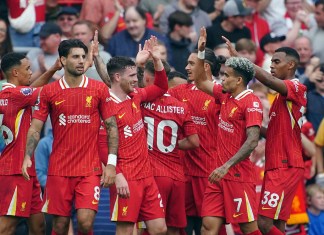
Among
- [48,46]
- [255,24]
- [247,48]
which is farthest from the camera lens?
[255,24]

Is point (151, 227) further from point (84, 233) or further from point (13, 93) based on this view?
point (13, 93)

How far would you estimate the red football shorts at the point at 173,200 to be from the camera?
17.4 m

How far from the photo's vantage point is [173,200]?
1747 cm

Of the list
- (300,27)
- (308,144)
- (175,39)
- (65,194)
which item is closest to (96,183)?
(65,194)

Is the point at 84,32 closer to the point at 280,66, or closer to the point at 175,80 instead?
the point at 175,80

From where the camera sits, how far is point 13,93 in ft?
55.9

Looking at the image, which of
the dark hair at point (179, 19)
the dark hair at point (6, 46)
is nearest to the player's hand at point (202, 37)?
the dark hair at point (6, 46)

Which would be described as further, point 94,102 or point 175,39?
point 175,39

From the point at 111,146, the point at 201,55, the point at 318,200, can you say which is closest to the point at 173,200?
the point at 111,146

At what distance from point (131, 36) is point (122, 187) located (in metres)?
6.20

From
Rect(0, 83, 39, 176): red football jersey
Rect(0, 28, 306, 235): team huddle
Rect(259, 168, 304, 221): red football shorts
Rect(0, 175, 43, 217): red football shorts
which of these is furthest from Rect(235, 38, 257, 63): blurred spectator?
Rect(0, 175, 43, 217): red football shorts

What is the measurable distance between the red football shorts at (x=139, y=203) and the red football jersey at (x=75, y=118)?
0.50m

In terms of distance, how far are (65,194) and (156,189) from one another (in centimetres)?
119

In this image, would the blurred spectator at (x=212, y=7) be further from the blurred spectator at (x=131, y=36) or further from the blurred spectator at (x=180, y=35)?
the blurred spectator at (x=131, y=36)
